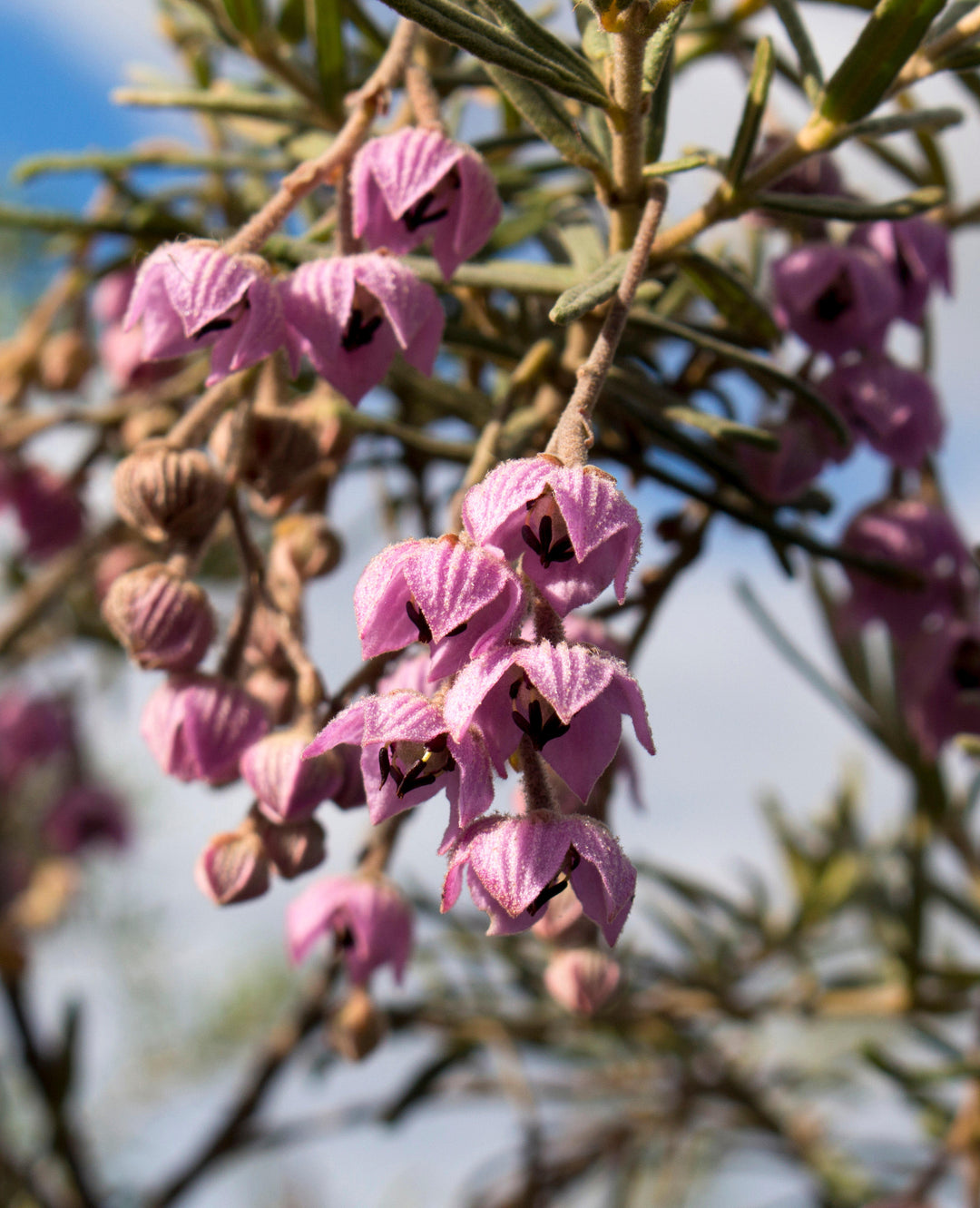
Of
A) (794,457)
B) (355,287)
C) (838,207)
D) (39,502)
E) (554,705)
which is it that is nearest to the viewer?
(554,705)

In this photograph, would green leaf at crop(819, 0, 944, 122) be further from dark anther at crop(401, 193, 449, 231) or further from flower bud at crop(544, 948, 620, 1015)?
flower bud at crop(544, 948, 620, 1015)

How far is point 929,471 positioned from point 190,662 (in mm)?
827

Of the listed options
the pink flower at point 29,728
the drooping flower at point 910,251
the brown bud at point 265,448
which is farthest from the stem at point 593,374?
the pink flower at point 29,728

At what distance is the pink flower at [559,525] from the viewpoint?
2.02 feet

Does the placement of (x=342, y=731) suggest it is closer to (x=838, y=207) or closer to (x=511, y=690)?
(x=511, y=690)

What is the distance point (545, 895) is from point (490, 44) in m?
0.50

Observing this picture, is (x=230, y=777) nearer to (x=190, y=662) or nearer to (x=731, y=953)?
(x=190, y=662)

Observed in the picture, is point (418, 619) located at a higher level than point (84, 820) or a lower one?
higher

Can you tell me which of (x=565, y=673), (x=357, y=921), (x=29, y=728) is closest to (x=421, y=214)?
(x=565, y=673)

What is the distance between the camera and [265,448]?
0.98m

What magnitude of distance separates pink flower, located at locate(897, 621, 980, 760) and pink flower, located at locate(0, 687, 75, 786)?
75.6 inches

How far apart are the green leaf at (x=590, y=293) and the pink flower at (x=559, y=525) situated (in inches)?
4.9

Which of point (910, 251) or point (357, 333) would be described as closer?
point (357, 333)

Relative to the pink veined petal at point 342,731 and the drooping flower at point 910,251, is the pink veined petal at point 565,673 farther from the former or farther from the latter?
the drooping flower at point 910,251
